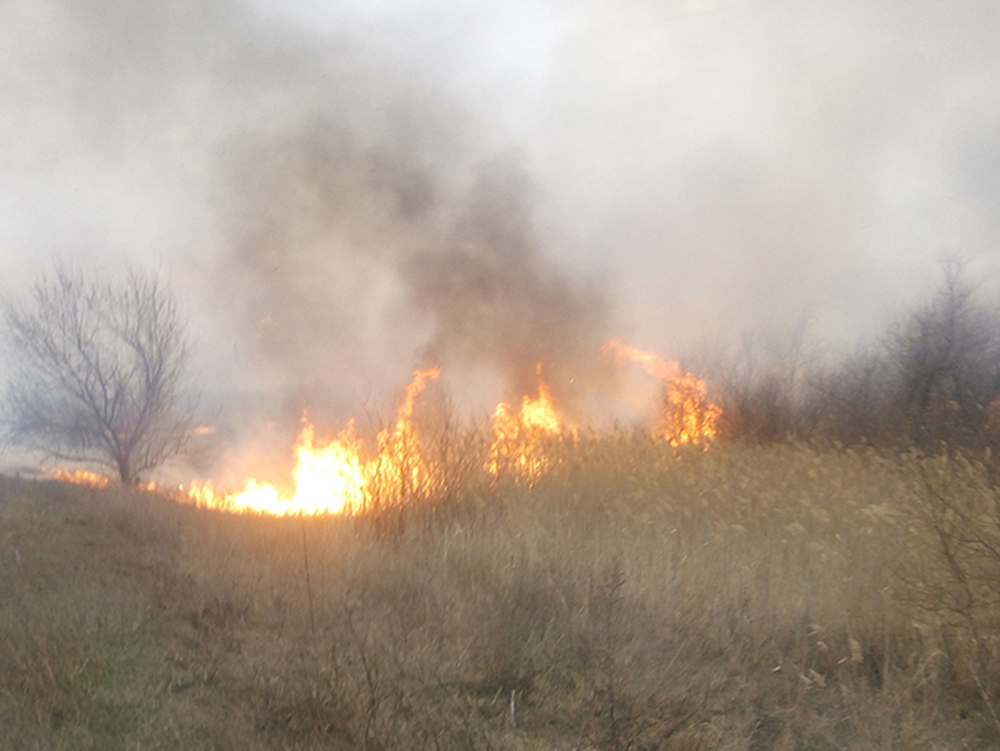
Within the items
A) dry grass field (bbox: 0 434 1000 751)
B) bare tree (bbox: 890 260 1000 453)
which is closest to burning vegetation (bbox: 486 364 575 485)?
dry grass field (bbox: 0 434 1000 751)

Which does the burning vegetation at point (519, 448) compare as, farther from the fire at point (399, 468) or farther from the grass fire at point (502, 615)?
the fire at point (399, 468)

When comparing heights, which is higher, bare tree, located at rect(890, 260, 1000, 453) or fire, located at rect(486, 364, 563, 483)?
bare tree, located at rect(890, 260, 1000, 453)

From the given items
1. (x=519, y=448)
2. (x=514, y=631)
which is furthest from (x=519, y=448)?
(x=514, y=631)

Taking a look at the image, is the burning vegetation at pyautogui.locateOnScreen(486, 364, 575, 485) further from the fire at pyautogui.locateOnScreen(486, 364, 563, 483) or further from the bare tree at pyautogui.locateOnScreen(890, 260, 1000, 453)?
the bare tree at pyautogui.locateOnScreen(890, 260, 1000, 453)

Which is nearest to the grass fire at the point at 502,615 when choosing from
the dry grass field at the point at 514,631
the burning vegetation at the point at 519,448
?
the dry grass field at the point at 514,631

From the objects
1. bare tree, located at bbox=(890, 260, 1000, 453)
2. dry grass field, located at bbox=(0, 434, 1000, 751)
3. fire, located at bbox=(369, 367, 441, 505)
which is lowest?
dry grass field, located at bbox=(0, 434, 1000, 751)

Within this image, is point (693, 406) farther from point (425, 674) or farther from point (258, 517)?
point (425, 674)

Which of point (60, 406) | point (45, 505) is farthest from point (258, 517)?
point (60, 406)

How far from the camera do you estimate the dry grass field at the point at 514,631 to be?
3.86 m

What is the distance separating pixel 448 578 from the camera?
20.5 feet

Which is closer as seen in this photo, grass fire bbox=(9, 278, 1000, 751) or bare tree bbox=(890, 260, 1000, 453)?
grass fire bbox=(9, 278, 1000, 751)

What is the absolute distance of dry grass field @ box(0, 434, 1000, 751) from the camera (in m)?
3.86

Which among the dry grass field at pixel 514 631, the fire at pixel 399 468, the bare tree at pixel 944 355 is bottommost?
the dry grass field at pixel 514 631

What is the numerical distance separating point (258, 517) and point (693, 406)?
11377mm
